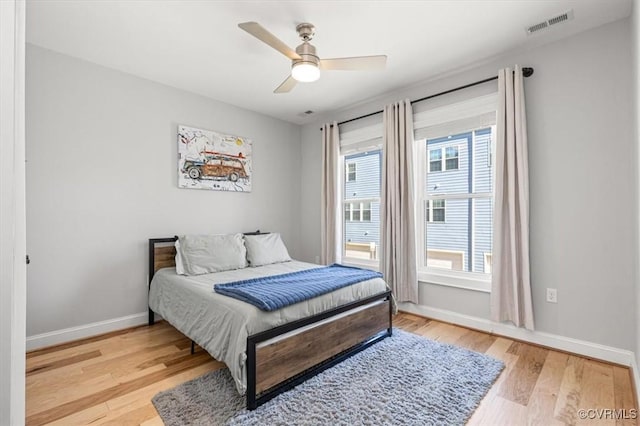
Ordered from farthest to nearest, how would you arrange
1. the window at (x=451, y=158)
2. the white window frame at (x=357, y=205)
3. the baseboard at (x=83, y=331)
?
the white window frame at (x=357, y=205), the window at (x=451, y=158), the baseboard at (x=83, y=331)

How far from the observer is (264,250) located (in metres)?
3.51

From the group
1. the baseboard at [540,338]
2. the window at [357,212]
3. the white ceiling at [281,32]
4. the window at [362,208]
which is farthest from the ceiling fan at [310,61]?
the baseboard at [540,338]

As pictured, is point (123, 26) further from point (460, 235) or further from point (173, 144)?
point (460, 235)

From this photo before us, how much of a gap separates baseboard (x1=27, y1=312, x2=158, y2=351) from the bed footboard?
2.04 m

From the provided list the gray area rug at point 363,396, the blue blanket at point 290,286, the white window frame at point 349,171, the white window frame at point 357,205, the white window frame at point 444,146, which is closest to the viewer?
the gray area rug at point 363,396

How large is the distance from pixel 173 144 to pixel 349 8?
2.34 m

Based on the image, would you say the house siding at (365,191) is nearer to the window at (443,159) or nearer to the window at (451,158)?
the window at (443,159)

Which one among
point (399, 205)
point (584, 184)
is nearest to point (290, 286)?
point (399, 205)

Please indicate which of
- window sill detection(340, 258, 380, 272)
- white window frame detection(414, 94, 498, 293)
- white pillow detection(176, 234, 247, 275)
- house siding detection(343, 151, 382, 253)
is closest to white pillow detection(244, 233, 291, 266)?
white pillow detection(176, 234, 247, 275)

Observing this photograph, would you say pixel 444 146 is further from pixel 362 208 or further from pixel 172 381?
pixel 172 381

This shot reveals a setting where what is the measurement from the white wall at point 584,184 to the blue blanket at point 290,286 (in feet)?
4.91

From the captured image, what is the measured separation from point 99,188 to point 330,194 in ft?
8.49

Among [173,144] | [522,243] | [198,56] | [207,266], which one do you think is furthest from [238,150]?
[522,243]

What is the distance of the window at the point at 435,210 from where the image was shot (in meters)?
3.30
